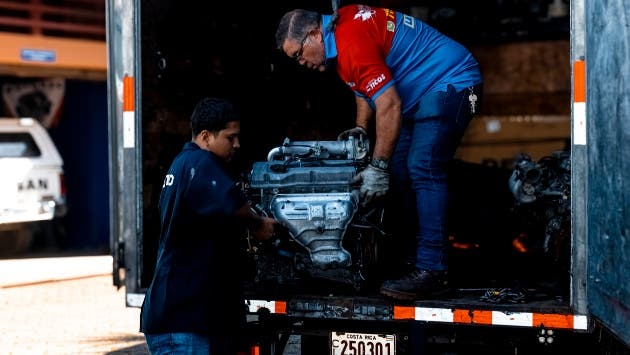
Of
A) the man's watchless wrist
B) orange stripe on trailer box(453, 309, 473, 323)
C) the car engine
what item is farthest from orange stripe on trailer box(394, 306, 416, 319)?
the man's watchless wrist

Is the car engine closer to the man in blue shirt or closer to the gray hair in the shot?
the gray hair

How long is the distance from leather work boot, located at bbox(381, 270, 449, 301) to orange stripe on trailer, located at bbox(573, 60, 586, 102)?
1206 mm

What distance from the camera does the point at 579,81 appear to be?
4594 millimetres

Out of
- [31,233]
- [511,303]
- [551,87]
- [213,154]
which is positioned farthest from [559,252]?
[31,233]

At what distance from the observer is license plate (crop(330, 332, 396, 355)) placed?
4.99 meters

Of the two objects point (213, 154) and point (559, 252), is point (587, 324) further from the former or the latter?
point (213, 154)

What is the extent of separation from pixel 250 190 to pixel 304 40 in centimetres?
92

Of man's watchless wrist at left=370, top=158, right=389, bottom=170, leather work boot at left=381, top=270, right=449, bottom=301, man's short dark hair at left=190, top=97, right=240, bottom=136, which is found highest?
man's short dark hair at left=190, top=97, right=240, bottom=136

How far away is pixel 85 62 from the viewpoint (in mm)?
16375

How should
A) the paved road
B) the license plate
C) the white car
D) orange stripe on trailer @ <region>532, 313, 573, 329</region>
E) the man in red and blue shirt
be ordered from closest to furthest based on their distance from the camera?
orange stripe on trailer @ <region>532, 313, 573, 329</region> < the license plate < the man in red and blue shirt < the paved road < the white car

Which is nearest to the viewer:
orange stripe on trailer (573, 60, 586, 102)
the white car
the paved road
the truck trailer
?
the truck trailer

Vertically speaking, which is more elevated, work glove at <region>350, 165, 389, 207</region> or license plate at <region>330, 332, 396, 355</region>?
work glove at <region>350, 165, 389, 207</region>

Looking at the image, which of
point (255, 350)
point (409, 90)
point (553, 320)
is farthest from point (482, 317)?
point (409, 90)

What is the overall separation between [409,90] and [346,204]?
753 millimetres
